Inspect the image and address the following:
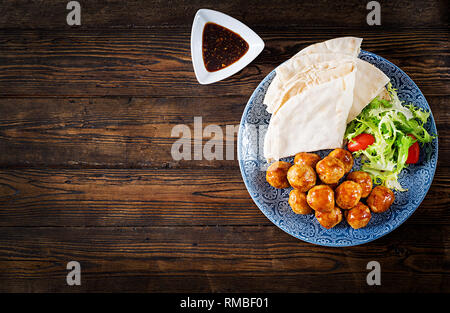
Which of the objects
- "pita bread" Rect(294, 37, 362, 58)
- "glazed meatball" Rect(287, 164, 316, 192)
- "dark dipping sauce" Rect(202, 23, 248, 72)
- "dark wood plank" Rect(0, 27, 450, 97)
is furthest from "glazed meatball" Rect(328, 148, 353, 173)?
"dark dipping sauce" Rect(202, 23, 248, 72)

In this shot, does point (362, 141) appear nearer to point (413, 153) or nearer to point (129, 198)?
point (413, 153)

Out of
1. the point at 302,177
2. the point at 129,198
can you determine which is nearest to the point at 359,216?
the point at 302,177

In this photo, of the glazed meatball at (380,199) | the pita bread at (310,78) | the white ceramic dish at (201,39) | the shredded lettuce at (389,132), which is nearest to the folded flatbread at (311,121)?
the pita bread at (310,78)

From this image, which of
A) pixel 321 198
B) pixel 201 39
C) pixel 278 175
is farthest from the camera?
pixel 201 39

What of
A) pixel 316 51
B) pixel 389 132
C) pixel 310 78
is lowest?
pixel 389 132

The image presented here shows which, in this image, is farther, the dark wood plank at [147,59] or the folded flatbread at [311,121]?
the dark wood plank at [147,59]

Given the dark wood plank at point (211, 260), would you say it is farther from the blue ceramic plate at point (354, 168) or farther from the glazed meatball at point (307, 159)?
the glazed meatball at point (307, 159)

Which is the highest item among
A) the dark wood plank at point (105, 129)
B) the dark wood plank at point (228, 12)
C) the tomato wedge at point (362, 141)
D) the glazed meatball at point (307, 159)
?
the dark wood plank at point (228, 12)
